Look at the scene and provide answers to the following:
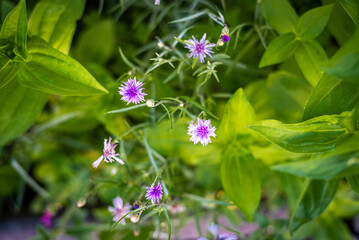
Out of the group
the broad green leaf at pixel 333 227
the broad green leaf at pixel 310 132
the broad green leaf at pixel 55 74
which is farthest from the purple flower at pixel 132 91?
the broad green leaf at pixel 333 227

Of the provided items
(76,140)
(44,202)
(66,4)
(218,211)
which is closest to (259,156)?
(218,211)

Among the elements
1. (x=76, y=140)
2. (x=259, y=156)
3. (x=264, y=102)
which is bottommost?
(x=259, y=156)

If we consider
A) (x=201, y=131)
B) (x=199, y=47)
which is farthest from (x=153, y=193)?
(x=199, y=47)

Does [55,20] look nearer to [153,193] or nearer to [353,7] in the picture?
[153,193]

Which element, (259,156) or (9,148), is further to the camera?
(9,148)

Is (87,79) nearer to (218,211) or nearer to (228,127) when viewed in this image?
(228,127)

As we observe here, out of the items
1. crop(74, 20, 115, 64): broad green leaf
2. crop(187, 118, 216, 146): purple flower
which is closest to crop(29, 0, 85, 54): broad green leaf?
crop(74, 20, 115, 64): broad green leaf

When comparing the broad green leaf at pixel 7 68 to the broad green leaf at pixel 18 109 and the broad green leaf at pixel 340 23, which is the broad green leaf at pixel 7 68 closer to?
the broad green leaf at pixel 18 109

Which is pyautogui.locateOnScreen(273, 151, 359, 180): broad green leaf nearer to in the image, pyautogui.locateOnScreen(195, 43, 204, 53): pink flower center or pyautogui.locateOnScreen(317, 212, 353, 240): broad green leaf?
pyautogui.locateOnScreen(195, 43, 204, 53): pink flower center
